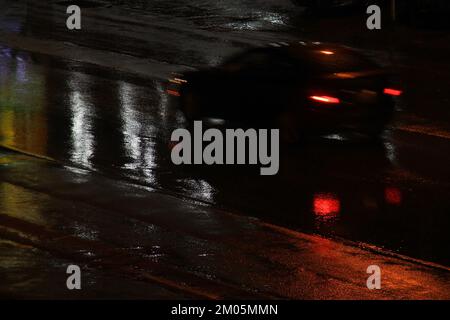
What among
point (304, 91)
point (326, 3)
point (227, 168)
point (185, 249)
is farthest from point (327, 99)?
point (326, 3)

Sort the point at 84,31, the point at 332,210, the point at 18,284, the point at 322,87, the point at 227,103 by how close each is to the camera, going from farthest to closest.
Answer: the point at 84,31 → the point at 227,103 → the point at 322,87 → the point at 332,210 → the point at 18,284

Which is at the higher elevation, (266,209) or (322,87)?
(322,87)

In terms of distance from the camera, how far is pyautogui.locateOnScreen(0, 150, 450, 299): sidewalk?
10875 millimetres

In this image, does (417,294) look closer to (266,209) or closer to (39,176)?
(266,209)

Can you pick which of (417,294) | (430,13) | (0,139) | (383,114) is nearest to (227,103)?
(383,114)

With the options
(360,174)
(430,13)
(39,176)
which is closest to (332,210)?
(360,174)

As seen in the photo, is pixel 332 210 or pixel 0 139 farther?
pixel 0 139

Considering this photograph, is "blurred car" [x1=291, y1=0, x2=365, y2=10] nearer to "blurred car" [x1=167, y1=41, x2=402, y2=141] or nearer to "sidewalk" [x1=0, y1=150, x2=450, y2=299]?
"blurred car" [x1=167, y1=41, x2=402, y2=141]

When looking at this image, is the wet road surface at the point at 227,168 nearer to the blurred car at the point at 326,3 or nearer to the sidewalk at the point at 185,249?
the sidewalk at the point at 185,249

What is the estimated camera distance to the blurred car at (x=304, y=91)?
665 inches

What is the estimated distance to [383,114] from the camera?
17.3 metres

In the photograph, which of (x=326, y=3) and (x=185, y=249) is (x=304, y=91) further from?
(x=326, y=3)

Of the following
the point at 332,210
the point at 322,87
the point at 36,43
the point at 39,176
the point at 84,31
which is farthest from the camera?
the point at 84,31

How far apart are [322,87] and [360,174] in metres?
1.83
